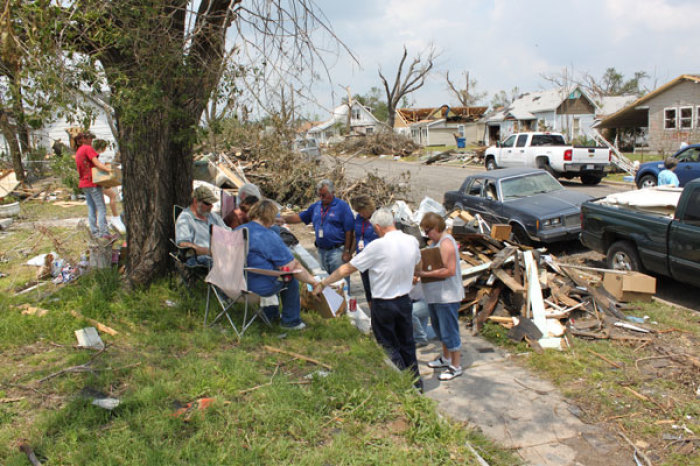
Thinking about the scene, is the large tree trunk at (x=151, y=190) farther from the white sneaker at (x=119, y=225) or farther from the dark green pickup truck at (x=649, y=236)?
the dark green pickup truck at (x=649, y=236)

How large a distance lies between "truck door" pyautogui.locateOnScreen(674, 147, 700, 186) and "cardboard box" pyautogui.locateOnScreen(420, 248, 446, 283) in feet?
43.3

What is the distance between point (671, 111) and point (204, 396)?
110ft

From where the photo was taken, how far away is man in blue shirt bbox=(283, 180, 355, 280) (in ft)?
21.7

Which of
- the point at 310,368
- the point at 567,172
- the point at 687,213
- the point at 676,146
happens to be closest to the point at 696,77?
the point at 676,146

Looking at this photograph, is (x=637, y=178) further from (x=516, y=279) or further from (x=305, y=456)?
(x=305, y=456)

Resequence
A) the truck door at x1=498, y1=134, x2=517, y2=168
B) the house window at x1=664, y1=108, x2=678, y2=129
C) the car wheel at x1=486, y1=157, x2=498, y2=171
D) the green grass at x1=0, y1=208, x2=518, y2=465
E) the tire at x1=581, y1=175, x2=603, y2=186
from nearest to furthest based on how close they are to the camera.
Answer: the green grass at x1=0, y1=208, x2=518, y2=465 → the tire at x1=581, y1=175, x2=603, y2=186 → the truck door at x1=498, y1=134, x2=517, y2=168 → the car wheel at x1=486, y1=157, x2=498, y2=171 → the house window at x1=664, y1=108, x2=678, y2=129

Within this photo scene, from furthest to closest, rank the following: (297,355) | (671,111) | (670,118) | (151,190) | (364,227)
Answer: (670,118) → (671,111) → (364,227) → (151,190) → (297,355)

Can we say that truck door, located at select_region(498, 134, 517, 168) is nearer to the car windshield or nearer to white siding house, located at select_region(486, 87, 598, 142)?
the car windshield

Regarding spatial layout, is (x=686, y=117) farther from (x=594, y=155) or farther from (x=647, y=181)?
(x=647, y=181)

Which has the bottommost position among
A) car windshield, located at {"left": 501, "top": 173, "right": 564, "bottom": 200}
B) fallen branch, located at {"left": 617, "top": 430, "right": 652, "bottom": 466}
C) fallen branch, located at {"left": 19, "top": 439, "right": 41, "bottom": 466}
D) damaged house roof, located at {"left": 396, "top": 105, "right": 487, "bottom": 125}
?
fallen branch, located at {"left": 617, "top": 430, "right": 652, "bottom": 466}

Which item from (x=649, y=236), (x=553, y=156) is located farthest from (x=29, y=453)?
(x=553, y=156)

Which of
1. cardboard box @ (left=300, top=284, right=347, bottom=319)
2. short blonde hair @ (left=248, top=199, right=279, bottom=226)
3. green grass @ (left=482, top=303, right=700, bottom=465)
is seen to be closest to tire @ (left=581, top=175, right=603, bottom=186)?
green grass @ (left=482, top=303, right=700, bottom=465)

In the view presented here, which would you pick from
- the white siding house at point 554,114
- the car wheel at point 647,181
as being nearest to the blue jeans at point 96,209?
the car wheel at point 647,181

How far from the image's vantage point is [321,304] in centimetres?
599
